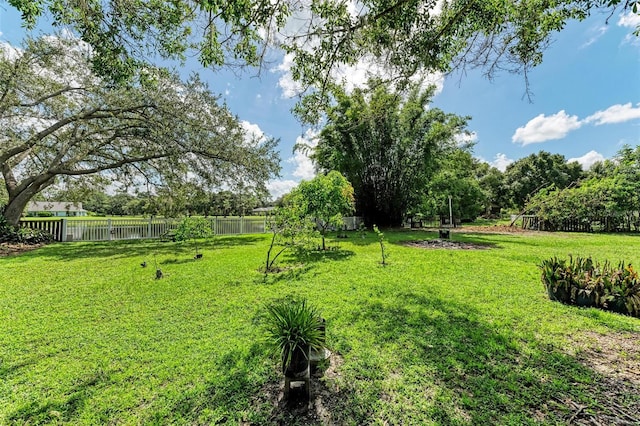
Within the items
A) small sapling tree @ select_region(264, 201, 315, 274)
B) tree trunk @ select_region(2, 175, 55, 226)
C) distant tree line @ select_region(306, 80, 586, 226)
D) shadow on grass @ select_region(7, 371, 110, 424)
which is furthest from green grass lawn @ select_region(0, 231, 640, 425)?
distant tree line @ select_region(306, 80, 586, 226)

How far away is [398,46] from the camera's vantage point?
3.52 m

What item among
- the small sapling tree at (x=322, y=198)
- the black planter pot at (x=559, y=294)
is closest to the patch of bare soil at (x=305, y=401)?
the black planter pot at (x=559, y=294)

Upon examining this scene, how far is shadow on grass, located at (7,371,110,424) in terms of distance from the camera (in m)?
1.64

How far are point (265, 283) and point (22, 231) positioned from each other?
33.3 ft

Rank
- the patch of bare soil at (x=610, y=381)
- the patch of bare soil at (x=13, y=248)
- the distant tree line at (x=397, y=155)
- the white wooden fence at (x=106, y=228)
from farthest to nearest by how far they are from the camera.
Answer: the distant tree line at (x=397, y=155) < the white wooden fence at (x=106, y=228) < the patch of bare soil at (x=13, y=248) < the patch of bare soil at (x=610, y=381)

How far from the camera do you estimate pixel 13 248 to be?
7.71 meters

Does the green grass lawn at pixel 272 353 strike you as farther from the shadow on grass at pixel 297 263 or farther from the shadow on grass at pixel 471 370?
the shadow on grass at pixel 297 263

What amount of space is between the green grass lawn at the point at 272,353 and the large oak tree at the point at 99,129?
5.78 meters

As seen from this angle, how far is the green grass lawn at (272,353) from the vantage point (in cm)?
171

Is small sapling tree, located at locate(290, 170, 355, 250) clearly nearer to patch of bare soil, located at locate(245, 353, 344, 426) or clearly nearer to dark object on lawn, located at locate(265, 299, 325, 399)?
dark object on lawn, located at locate(265, 299, 325, 399)

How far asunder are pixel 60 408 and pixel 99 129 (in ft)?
33.6

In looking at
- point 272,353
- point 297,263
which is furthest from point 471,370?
point 297,263

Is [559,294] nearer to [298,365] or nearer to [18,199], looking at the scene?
[298,365]

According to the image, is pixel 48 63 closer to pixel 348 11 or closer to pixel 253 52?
pixel 253 52
